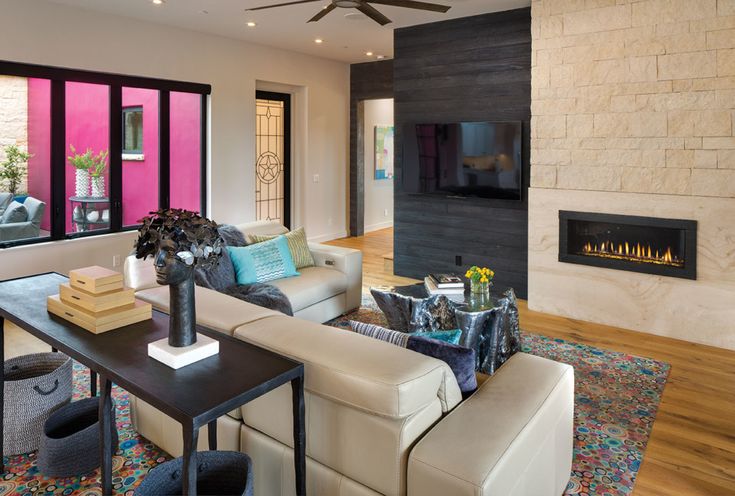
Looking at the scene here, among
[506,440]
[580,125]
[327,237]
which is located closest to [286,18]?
[580,125]

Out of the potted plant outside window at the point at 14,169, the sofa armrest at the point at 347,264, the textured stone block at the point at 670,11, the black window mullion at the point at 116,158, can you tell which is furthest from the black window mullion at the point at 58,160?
the textured stone block at the point at 670,11

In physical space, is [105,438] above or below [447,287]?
below

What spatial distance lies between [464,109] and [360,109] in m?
3.52

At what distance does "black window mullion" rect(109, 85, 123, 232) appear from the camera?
5.90 metres

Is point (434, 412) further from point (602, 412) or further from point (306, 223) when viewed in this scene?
point (306, 223)

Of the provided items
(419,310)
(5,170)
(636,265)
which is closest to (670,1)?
(636,265)

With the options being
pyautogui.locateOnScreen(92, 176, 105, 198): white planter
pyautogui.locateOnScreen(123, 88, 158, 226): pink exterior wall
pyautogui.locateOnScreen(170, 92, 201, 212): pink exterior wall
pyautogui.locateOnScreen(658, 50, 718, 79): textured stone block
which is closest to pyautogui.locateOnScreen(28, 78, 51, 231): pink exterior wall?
pyautogui.locateOnScreen(92, 176, 105, 198): white planter

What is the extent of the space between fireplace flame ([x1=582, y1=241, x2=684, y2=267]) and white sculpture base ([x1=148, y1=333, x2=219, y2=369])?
3975mm

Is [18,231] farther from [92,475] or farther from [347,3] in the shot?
[347,3]

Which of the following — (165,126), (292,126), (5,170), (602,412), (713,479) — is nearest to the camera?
(713,479)

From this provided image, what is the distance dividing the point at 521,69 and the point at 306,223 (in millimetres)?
4221

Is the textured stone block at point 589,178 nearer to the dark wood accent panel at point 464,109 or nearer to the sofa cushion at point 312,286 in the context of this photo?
the dark wood accent panel at point 464,109

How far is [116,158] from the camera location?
595 cm

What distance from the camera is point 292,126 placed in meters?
8.38
